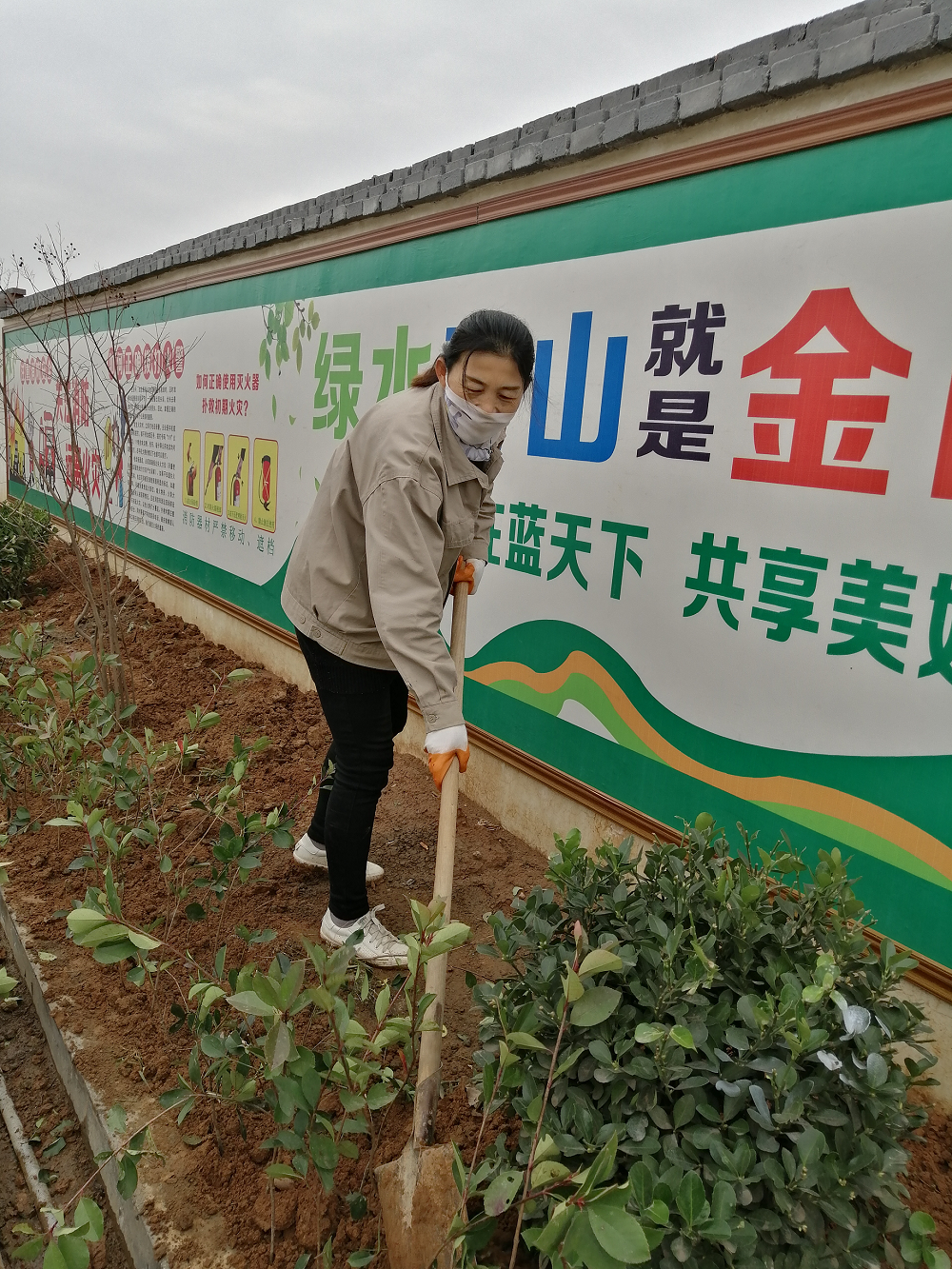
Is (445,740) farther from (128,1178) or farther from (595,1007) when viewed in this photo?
(128,1178)

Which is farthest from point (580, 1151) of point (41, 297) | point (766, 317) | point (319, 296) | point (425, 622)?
point (41, 297)

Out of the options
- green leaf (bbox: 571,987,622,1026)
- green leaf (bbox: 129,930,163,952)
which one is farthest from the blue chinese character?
green leaf (bbox: 129,930,163,952)

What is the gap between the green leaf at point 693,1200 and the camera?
114 centimetres

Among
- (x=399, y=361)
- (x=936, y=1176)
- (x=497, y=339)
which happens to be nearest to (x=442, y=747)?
(x=497, y=339)

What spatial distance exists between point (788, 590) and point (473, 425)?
3.00 feet

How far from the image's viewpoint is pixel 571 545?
111 inches

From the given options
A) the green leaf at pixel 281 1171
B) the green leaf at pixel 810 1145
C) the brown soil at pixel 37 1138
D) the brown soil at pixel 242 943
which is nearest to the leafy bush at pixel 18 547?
the brown soil at pixel 242 943

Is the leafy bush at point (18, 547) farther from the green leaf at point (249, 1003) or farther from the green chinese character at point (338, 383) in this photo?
the green leaf at point (249, 1003)

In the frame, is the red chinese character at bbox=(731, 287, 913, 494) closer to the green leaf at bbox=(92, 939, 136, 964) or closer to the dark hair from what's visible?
the dark hair

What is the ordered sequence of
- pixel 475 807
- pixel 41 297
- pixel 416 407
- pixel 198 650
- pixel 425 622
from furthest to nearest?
pixel 41 297
pixel 198 650
pixel 475 807
pixel 416 407
pixel 425 622

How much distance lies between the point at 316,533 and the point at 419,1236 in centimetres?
151

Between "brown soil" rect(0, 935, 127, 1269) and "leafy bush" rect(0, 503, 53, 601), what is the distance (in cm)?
486

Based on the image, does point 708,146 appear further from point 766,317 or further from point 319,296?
point 319,296

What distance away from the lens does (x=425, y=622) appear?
1.85m
